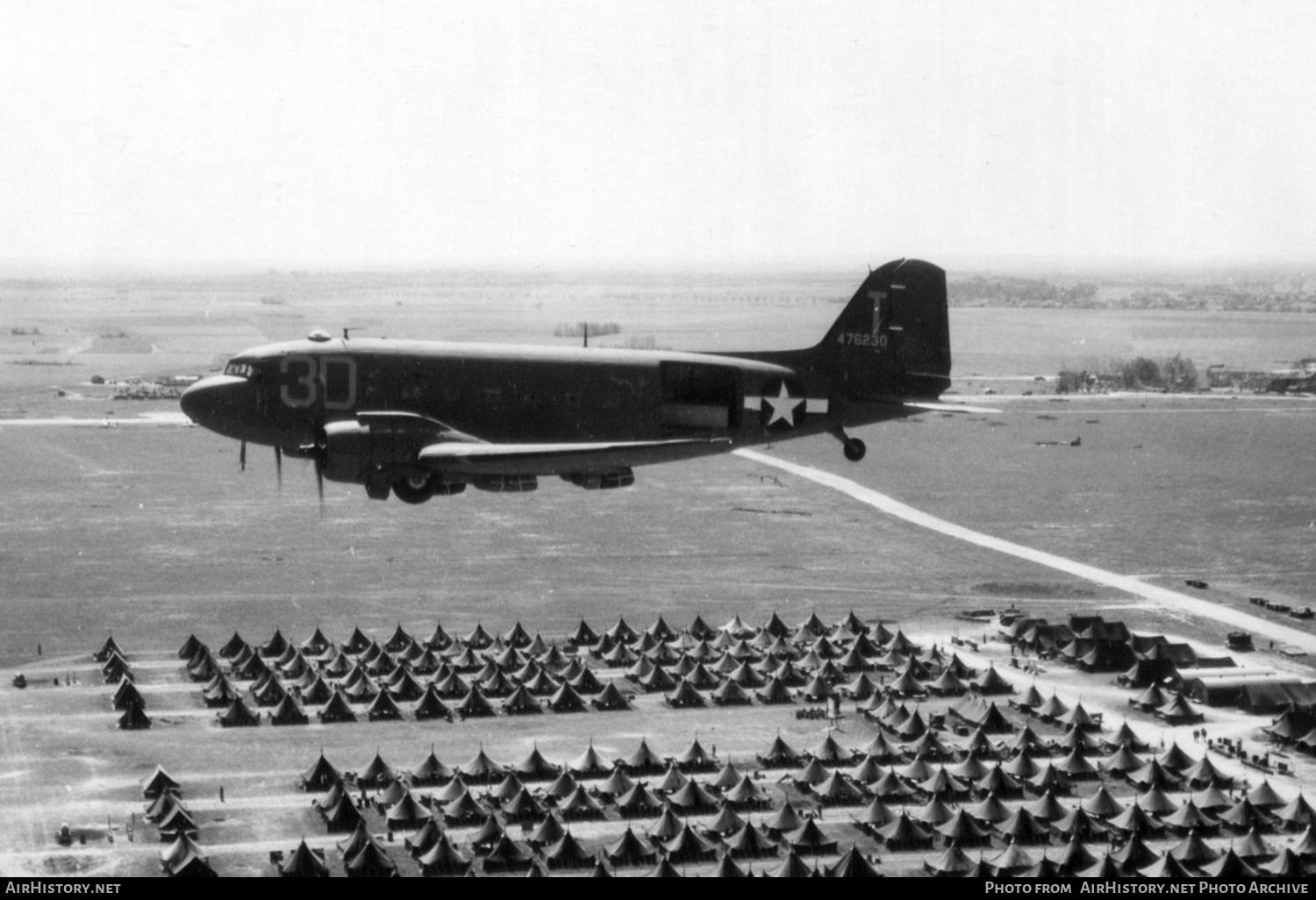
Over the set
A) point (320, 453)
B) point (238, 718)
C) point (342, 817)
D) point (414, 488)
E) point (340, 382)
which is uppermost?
point (340, 382)

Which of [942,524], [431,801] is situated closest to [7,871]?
[431,801]

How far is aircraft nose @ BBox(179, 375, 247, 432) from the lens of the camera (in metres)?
34.8

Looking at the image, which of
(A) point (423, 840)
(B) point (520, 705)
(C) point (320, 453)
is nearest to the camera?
(C) point (320, 453)

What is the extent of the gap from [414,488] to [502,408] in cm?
283

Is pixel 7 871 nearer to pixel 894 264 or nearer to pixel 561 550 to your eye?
pixel 894 264

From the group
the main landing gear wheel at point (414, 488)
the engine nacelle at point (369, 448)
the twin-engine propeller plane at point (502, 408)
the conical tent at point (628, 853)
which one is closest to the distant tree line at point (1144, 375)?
the conical tent at point (628, 853)

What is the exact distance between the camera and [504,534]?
107 m

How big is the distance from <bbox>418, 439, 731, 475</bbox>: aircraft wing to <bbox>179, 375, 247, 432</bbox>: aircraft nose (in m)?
5.08

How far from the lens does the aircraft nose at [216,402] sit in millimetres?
34812

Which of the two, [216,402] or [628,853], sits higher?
[216,402]

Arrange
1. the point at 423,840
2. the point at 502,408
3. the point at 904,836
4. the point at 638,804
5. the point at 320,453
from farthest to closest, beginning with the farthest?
the point at 638,804 → the point at 904,836 → the point at 423,840 → the point at 320,453 → the point at 502,408

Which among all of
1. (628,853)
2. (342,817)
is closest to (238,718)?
(342,817)

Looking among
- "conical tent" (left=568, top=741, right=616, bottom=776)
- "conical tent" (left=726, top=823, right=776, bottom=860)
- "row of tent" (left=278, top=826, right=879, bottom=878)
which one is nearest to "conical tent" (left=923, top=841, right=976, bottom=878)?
"row of tent" (left=278, top=826, right=879, bottom=878)

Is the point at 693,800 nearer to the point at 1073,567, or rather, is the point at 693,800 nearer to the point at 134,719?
the point at 134,719
